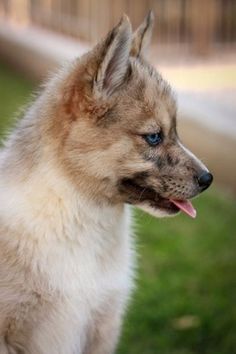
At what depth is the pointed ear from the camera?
388cm

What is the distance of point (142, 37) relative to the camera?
437cm

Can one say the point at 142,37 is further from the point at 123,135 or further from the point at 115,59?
the point at 123,135

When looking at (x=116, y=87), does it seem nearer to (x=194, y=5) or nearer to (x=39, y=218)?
(x=39, y=218)

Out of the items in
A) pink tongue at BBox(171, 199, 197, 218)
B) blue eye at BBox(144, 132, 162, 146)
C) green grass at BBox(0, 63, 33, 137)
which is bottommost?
green grass at BBox(0, 63, 33, 137)

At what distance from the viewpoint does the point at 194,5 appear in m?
10.8

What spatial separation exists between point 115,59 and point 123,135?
31 cm

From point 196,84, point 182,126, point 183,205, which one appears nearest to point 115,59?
point 183,205

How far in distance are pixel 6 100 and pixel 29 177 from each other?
6.78 metres

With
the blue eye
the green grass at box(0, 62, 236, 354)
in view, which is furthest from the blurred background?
the blue eye

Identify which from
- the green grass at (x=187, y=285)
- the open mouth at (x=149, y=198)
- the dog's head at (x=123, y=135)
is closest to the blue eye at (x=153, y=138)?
the dog's head at (x=123, y=135)

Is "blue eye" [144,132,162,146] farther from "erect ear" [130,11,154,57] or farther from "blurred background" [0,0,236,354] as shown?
"blurred background" [0,0,236,354]

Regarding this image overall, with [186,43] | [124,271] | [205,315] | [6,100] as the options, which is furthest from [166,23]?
[124,271]

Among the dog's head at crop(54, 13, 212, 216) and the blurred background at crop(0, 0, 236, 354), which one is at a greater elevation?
the dog's head at crop(54, 13, 212, 216)

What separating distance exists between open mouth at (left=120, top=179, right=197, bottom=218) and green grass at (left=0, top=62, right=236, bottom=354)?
148cm
